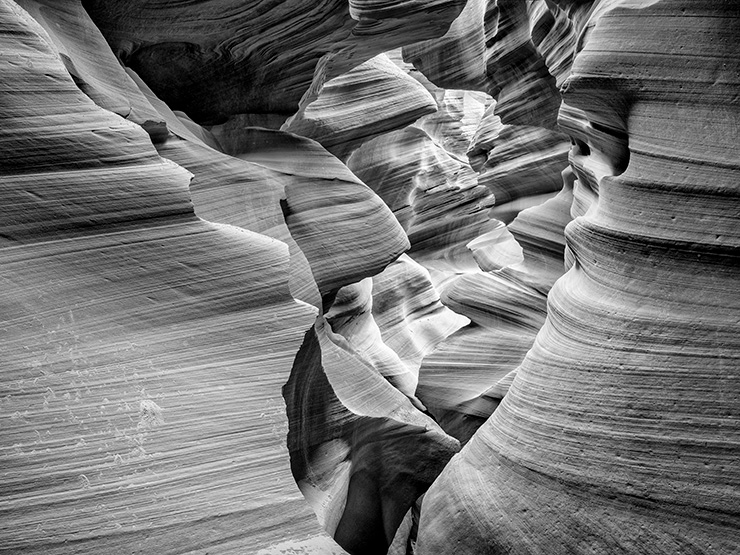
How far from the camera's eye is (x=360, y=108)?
6.91 m

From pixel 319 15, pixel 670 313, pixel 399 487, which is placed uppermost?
pixel 319 15

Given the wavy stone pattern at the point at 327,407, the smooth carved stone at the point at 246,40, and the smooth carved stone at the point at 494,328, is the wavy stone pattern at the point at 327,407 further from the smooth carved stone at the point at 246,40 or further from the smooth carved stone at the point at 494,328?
the smooth carved stone at the point at 494,328

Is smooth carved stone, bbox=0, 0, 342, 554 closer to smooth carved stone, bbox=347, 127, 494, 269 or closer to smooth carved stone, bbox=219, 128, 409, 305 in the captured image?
smooth carved stone, bbox=219, 128, 409, 305

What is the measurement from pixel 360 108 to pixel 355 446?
12.9ft

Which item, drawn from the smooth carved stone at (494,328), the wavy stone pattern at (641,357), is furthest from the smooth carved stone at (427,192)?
the wavy stone pattern at (641,357)

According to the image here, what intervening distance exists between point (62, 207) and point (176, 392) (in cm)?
102

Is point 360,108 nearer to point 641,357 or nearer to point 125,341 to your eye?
point 125,341

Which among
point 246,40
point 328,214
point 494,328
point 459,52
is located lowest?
point 494,328

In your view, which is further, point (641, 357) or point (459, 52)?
point (459, 52)

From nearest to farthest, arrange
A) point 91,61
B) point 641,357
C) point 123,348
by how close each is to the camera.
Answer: point 641,357 → point 123,348 → point 91,61

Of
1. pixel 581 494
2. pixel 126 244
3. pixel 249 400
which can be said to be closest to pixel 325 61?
pixel 126 244

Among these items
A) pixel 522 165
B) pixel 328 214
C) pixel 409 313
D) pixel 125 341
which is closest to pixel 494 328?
pixel 522 165

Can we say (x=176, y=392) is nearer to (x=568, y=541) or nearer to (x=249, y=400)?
(x=249, y=400)

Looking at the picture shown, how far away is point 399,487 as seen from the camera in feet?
16.4
